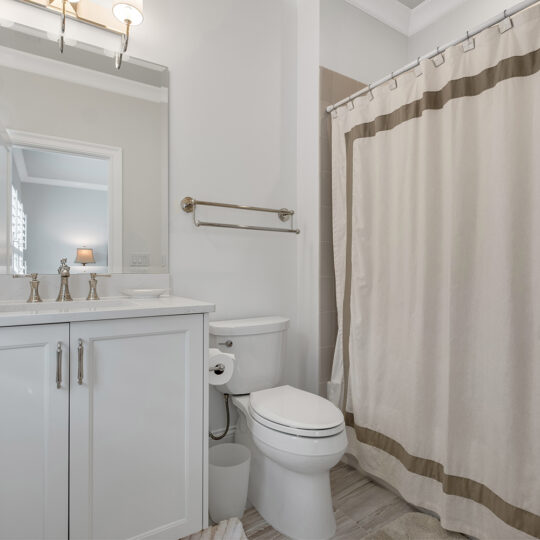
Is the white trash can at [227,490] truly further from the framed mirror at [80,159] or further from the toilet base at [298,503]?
the framed mirror at [80,159]

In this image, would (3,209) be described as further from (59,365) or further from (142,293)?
(59,365)

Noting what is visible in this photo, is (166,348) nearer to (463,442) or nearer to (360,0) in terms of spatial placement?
(463,442)

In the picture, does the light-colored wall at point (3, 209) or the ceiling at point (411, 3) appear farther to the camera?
the ceiling at point (411, 3)

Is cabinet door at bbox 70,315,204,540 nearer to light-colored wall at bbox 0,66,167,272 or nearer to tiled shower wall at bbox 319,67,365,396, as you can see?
light-colored wall at bbox 0,66,167,272

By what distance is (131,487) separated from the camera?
1200mm

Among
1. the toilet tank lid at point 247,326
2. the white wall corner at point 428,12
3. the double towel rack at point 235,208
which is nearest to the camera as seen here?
the toilet tank lid at point 247,326

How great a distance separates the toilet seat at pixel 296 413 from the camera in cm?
133

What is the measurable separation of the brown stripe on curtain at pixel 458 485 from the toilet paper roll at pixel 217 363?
29.8 inches

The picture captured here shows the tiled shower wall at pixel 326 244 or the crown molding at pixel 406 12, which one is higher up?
the crown molding at pixel 406 12

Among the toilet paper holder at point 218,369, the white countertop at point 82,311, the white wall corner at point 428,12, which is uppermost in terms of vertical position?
the white wall corner at point 428,12

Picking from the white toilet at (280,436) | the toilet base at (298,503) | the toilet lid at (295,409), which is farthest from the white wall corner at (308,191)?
the toilet base at (298,503)

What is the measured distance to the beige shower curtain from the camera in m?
→ 1.21

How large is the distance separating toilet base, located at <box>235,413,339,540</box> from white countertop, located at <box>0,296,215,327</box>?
25.4 inches

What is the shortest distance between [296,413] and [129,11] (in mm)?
1799
